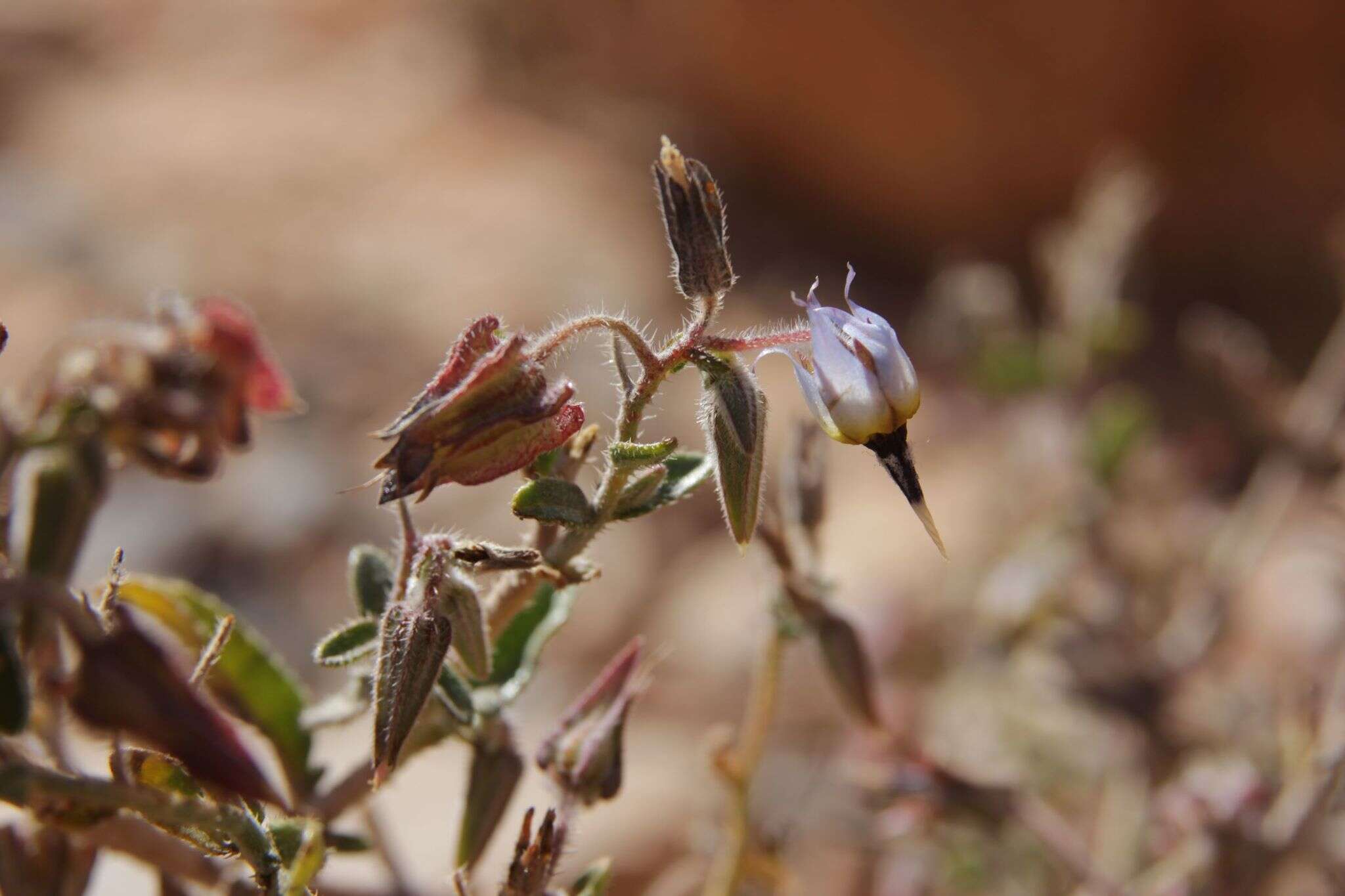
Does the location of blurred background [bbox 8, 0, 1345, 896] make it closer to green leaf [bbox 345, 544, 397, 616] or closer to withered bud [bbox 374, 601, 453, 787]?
green leaf [bbox 345, 544, 397, 616]

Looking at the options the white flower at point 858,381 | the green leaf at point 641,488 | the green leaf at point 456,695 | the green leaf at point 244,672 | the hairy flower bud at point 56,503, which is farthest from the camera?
the green leaf at point 244,672

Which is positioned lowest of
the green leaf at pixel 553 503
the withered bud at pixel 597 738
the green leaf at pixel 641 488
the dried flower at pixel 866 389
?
the withered bud at pixel 597 738

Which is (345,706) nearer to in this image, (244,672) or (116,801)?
(244,672)

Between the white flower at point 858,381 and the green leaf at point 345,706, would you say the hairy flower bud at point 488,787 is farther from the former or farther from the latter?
the white flower at point 858,381

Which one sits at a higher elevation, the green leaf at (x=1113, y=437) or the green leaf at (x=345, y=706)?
the green leaf at (x=1113, y=437)

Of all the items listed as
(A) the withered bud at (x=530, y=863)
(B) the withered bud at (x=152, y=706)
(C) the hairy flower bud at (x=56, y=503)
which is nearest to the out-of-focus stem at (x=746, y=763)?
(A) the withered bud at (x=530, y=863)

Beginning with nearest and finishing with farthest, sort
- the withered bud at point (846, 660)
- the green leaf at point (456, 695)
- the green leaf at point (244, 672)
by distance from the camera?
the green leaf at point (456, 695)
the green leaf at point (244, 672)
the withered bud at point (846, 660)
